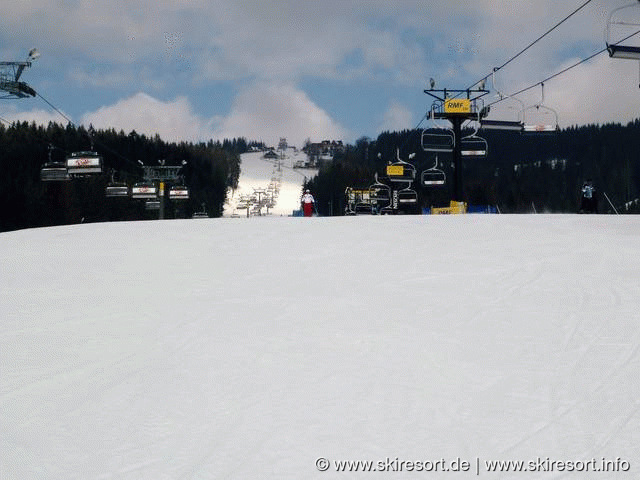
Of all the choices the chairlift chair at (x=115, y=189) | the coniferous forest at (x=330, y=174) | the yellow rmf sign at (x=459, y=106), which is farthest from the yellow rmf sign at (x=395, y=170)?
the chairlift chair at (x=115, y=189)

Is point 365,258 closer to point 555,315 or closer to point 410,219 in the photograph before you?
point 555,315

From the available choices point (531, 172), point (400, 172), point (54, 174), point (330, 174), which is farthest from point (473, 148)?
point (531, 172)

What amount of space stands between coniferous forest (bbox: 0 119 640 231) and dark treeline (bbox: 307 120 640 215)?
9.3 inches

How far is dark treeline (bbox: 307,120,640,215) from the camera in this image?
415 feet

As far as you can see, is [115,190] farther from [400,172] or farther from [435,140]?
[435,140]

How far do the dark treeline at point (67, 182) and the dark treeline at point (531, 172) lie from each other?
32.5 meters

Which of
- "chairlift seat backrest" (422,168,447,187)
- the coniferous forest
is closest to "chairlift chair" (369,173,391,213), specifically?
"chairlift seat backrest" (422,168,447,187)

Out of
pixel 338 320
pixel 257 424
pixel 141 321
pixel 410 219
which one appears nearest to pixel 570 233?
pixel 410 219

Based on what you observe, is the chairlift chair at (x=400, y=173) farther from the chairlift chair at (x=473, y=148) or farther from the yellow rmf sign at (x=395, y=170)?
the chairlift chair at (x=473, y=148)

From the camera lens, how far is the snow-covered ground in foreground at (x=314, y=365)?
159 inches

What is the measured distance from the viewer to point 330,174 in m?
138

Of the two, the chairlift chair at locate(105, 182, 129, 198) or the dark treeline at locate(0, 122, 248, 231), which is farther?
the dark treeline at locate(0, 122, 248, 231)

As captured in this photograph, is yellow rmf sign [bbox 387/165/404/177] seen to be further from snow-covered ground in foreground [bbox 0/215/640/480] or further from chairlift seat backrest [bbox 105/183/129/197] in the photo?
snow-covered ground in foreground [bbox 0/215/640/480]

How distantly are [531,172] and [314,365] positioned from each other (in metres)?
148
